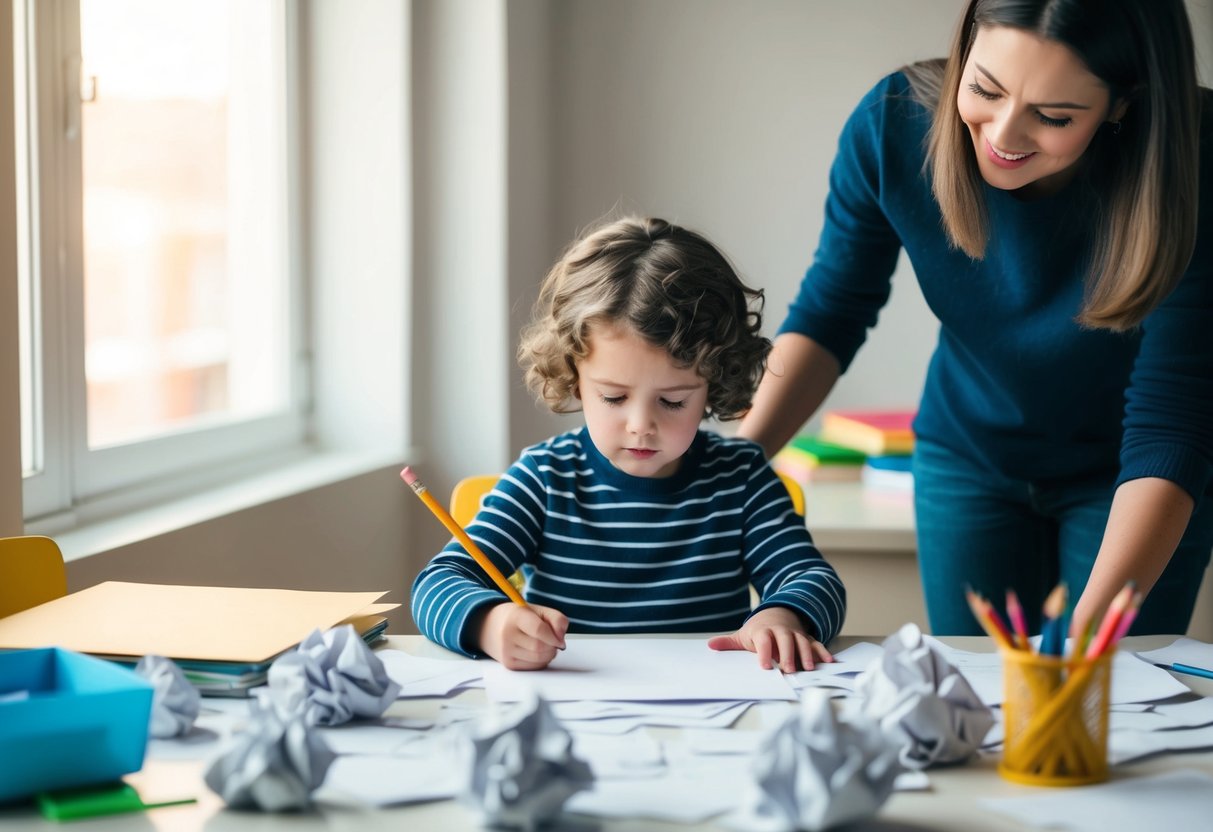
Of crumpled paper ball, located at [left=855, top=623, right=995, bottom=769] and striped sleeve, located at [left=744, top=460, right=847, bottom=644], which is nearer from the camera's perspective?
crumpled paper ball, located at [left=855, top=623, right=995, bottom=769]

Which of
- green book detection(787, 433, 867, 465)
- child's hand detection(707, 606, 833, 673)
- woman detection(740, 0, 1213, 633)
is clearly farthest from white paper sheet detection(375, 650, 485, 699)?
green book detection(787, 433, 867, 465)

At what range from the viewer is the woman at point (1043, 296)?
1.25m

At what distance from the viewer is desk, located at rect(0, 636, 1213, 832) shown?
0.75 metres

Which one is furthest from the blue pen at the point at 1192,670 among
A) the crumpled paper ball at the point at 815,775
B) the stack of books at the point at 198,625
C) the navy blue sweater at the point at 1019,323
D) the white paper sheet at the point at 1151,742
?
the stack of books at the point at 198,625

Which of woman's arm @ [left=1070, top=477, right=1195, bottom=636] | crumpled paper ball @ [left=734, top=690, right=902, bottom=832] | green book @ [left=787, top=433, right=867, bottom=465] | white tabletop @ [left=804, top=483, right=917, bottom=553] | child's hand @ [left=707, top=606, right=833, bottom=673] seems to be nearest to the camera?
crumpled paper ball @ [left=734, top=690, right=902, bottom=832]

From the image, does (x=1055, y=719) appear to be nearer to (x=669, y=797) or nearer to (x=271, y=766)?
(x=669, y=797)

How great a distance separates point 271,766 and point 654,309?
27.7 inches

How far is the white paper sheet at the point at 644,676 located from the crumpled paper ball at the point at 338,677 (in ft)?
0.34

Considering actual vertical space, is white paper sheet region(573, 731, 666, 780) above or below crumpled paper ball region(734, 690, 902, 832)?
below

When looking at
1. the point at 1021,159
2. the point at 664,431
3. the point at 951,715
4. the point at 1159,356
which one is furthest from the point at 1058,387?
the point at 951,715

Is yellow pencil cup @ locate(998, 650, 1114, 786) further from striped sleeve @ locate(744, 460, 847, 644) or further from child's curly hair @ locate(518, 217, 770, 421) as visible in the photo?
child's curly hair @ locate(518, 217, 770, 421)

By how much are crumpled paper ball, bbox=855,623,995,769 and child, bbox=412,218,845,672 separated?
36 centimetres

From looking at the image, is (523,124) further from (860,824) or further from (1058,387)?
(860,824)

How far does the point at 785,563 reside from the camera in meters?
1.36
